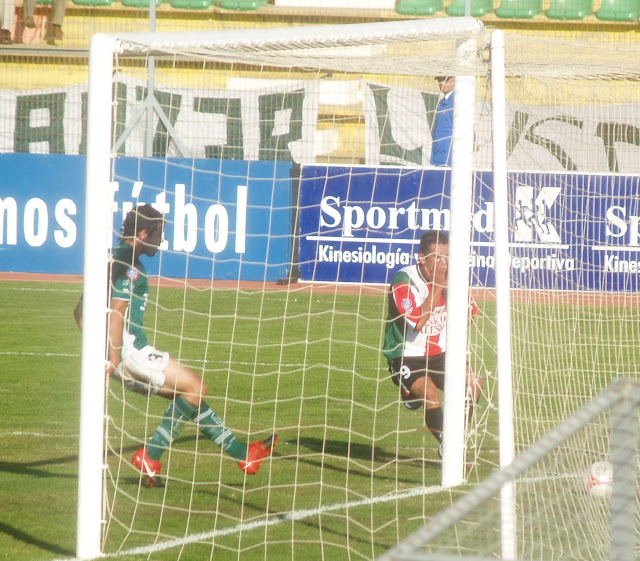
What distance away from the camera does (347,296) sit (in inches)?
571

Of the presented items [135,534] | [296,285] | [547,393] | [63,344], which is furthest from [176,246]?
[135,534]

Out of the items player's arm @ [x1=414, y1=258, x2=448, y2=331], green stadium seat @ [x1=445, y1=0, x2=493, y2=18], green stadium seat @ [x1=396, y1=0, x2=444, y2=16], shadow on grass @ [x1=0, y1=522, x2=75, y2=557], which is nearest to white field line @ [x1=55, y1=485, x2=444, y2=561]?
shadow on grass @ [x1=0, y1=522, x2=75, y2=557]

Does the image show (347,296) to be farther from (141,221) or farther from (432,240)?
(141,221)

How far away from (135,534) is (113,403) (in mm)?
3391

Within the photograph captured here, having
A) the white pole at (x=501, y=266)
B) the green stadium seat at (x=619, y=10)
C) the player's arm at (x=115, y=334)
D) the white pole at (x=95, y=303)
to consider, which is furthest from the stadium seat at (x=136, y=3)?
the white pole at (x=501, y=266)

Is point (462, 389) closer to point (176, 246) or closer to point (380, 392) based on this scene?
point (380, 392)

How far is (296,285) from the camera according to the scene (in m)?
14.6

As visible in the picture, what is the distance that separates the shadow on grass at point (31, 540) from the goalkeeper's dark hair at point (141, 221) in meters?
1.55

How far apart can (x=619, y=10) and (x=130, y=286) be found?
594 inches

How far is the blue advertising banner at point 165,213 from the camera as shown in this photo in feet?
48.5

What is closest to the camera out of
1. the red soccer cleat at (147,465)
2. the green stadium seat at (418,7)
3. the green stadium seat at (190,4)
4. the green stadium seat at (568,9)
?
the red soccer cleat at (147,465)

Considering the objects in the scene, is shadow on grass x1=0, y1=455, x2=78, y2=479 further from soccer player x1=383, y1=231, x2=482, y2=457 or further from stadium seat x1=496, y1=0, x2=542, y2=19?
stadium seat x1=496, y1=0, x2=542, y2=19

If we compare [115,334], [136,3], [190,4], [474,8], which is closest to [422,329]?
[115,334]

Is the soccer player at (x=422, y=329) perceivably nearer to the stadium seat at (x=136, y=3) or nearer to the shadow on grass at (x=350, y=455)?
the shadow on grass at (x=350, y=455)
